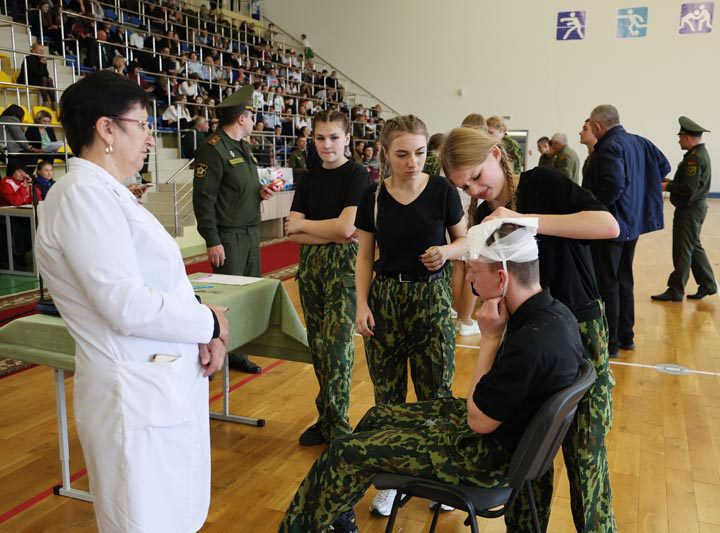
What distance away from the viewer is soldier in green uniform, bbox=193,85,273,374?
3.50 metres

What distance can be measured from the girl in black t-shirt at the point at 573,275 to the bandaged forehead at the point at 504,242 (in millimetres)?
219

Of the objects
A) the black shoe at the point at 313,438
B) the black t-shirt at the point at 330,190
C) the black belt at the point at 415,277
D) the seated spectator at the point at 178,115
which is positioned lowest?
the black shoe at the point at 313,438

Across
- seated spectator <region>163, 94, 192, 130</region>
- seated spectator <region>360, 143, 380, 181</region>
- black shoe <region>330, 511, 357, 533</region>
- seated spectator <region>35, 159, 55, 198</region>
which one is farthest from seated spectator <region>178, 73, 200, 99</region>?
black shoe <region>330, 511, 357, 533</region>

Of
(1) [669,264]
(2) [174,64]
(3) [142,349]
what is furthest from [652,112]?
(3) [142,349]

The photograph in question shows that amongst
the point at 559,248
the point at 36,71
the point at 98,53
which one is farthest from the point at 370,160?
the point at 559,248

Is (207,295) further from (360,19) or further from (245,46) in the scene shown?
(360,19)

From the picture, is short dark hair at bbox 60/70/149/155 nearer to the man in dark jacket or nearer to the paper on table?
the paper on table

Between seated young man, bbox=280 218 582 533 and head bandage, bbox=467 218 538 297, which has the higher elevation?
head bandage, bbox=467 218 538 297

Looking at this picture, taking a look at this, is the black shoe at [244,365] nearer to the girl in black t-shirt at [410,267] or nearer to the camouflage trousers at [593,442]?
the girl in black t-shirt at [410,267]

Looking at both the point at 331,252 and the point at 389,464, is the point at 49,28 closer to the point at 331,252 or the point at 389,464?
the point at 331,252

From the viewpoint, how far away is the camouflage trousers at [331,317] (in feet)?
8.96

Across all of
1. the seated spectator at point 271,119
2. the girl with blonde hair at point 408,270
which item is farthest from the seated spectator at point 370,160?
the girl with blonde hair at point 408,270

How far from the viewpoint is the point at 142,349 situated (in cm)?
142

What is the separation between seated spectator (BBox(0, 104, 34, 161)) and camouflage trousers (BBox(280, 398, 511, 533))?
22.3 feet
